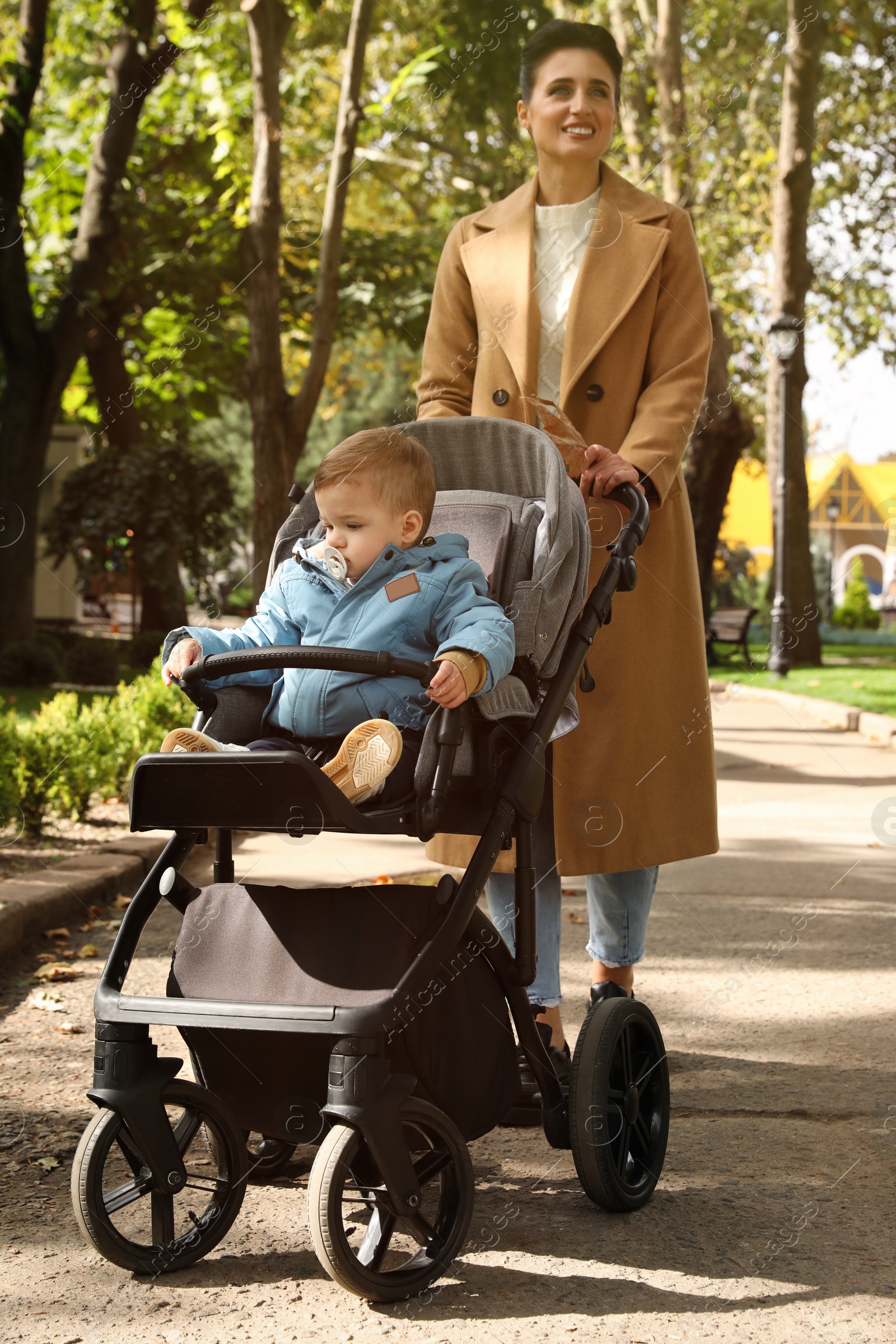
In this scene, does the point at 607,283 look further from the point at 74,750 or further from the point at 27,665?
the point at 27,665

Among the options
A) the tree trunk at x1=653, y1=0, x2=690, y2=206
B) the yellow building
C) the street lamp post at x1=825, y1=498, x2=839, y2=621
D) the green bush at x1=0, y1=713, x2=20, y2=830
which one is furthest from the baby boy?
the yellow building

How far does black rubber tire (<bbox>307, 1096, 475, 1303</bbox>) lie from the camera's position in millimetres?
2119

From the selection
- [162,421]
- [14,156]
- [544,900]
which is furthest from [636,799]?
[162,421]

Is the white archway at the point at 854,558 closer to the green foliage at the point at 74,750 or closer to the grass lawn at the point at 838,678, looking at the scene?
the grass lawn at the point at 838,678

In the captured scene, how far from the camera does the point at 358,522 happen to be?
2.57 metres

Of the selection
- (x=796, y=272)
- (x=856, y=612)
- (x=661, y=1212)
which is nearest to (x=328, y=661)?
(x=661, y=1212)

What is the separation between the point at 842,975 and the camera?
14.9 feet

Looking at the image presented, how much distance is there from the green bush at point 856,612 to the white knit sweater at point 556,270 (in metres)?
36.8

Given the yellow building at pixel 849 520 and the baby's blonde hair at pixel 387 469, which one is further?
the yellow building at pixel 849 520

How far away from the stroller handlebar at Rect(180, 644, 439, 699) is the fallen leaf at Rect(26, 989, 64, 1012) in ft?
7.02

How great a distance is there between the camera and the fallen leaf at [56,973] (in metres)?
4.48

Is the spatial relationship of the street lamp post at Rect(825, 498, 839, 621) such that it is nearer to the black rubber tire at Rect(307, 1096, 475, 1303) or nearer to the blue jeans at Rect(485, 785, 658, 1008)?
the blue jeans at Rect(485, 785, 658, 1008)

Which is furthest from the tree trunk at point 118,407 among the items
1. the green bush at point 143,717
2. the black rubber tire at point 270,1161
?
the black rubber tire at point 270,1161

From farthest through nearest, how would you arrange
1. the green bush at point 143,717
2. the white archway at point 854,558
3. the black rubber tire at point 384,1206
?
the white archway at point 854,558
the green bush at point 143,717
the black rubber tire at point 384,1206
